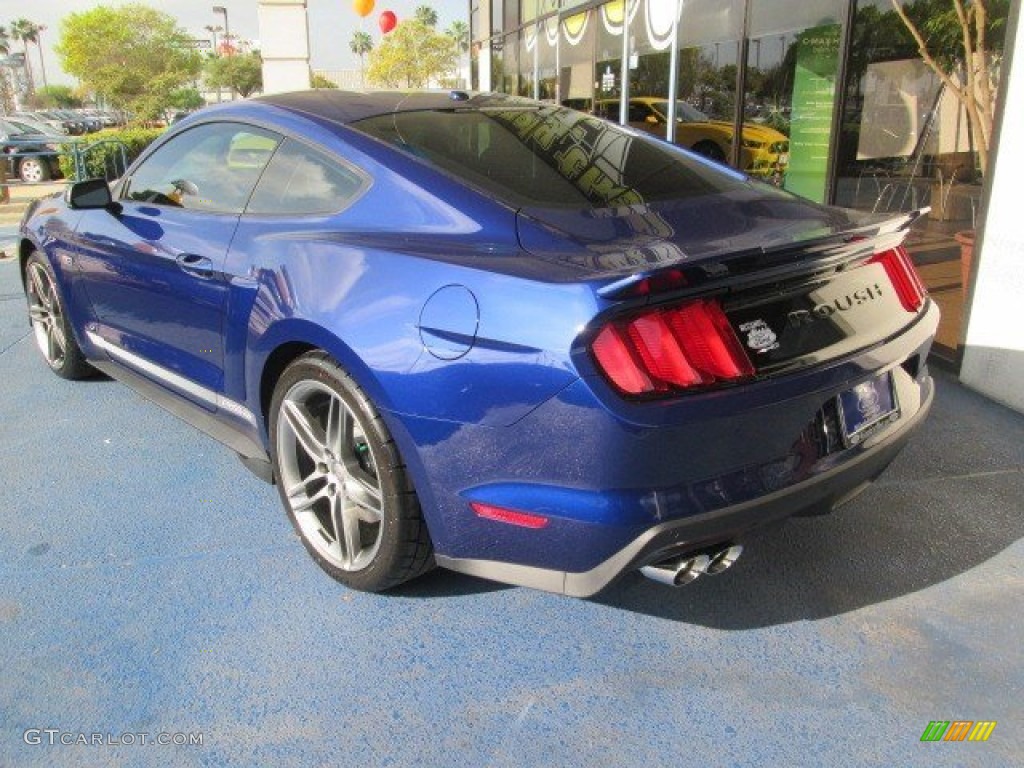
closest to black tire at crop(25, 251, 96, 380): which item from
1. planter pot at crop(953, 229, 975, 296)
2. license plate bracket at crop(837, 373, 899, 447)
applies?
license plate bracket at crop(837, 373, 899, 447)

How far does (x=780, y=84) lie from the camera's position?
735 centimetres

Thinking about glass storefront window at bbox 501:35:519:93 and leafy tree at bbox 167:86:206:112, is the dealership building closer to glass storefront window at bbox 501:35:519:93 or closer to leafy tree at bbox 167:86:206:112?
glass storefront window at bbox 501:35:519:93

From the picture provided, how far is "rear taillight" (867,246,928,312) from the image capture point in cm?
267

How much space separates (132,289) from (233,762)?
218 centimetres

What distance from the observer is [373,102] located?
3195 mm

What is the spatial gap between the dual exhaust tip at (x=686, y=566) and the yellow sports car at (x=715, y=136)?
4.81m

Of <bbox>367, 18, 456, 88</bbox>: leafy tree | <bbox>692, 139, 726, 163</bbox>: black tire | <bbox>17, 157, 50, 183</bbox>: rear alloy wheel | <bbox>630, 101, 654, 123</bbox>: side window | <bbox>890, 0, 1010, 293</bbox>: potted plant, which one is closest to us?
<bbox>890, 0, 1010, 293</bbox>: potted plant

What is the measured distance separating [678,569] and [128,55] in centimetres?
5591

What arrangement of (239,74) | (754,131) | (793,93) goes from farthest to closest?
(239,74) < (754,131) < (793,93)

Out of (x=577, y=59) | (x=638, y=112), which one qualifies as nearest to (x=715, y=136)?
(x=638, y=112)

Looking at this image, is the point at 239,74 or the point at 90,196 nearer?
the point at 90,196

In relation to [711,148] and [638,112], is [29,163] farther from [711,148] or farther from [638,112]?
[711,148]

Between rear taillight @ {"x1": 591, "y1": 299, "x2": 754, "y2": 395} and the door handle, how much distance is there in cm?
168

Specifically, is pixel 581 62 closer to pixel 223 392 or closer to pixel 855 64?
pixel 855 64
